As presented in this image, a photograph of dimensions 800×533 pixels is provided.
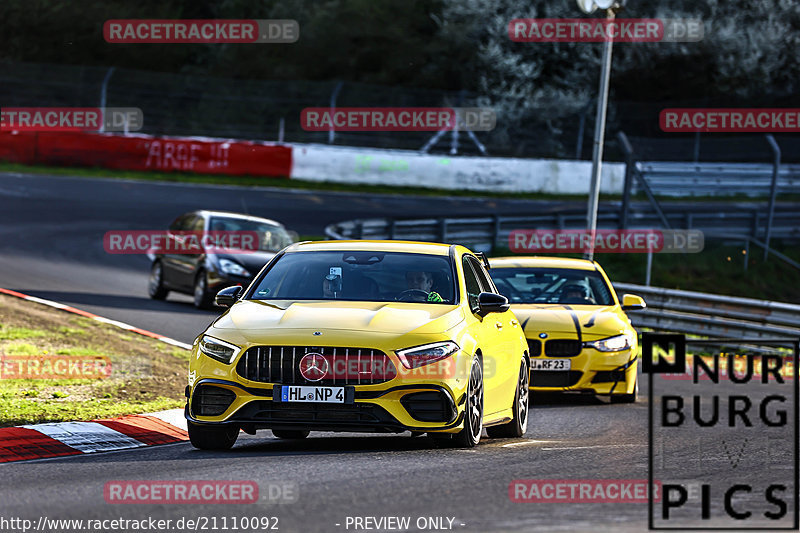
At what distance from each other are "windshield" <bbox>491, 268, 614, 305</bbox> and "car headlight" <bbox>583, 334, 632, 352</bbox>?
3.00ft

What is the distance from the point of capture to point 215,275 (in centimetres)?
1978

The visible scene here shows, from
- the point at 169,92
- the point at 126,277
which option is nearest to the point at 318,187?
the point at 169,92

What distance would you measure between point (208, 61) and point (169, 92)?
17155 mm

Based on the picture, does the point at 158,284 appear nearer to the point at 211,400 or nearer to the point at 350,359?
the point at 211,400

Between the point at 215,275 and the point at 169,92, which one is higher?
the point at 169,92

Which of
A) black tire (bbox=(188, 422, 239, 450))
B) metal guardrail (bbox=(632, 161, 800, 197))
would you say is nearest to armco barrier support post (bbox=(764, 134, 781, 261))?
metal guardrail (bbox=(632, 161, 800, 197))

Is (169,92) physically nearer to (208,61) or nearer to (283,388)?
(208,61)

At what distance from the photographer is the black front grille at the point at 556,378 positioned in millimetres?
13000

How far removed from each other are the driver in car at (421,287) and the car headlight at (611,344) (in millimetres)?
3834

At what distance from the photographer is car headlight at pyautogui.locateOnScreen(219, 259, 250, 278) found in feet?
64.5

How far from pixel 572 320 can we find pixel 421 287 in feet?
13.2

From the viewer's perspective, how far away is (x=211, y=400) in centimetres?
858

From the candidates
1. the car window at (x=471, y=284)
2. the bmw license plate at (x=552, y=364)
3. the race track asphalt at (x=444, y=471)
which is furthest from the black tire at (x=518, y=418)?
the bmw license plate at (x=552, y=364)

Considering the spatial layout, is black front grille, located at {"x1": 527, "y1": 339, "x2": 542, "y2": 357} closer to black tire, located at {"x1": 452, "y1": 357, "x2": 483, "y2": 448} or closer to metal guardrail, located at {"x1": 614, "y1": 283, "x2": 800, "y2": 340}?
black tire, located at {"x1": 452, "y1": 357, "x2": 483, "y2": 448}
